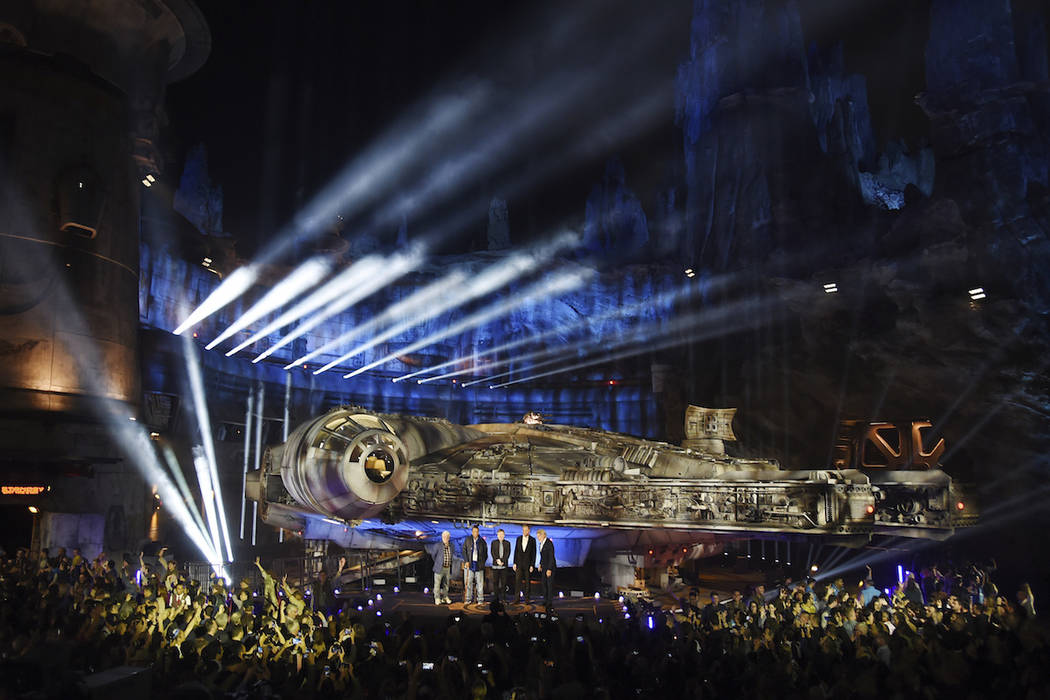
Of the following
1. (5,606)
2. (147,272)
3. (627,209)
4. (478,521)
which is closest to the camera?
(5,606)

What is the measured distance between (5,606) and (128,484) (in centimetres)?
1716

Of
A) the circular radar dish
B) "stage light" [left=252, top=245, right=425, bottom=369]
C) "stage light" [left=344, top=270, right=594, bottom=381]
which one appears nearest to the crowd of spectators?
the circular radar dish

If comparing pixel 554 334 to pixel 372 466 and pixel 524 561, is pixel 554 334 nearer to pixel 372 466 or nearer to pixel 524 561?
pixel 372 466

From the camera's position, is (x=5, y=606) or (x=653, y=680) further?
(x=5, y=606)

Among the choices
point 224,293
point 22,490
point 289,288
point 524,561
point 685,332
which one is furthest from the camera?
point 289,288

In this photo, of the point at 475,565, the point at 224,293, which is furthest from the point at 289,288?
the point at 475,565

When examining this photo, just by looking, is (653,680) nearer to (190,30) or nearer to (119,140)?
(119,140)

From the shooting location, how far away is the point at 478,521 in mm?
19000

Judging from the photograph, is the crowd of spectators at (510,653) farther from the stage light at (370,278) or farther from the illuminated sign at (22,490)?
the stage light at (370,278)

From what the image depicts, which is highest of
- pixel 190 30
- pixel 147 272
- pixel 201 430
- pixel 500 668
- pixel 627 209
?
pixel 627 209

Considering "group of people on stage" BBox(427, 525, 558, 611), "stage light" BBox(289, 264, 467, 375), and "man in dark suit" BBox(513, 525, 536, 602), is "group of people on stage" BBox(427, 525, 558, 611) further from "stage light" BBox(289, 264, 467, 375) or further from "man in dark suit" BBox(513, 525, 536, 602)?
"stage light" BBox(289, 264, 467, 375)

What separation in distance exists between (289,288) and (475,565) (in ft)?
106

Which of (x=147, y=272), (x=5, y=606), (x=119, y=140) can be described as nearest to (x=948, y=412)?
(x=5, y=606)

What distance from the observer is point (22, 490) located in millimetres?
21922
